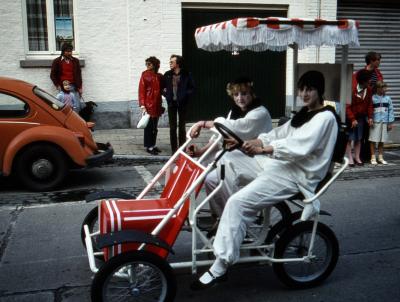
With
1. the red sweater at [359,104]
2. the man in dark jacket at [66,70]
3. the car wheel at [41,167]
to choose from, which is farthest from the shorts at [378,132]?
the man in dark jacket at [66,70]

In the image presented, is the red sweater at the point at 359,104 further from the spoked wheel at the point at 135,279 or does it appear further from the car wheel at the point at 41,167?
the spoked wheel at the point at 135,279

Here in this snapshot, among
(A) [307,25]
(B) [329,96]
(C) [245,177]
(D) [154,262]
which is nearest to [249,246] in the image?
(C) [245,177]

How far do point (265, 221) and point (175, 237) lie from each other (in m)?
0.82

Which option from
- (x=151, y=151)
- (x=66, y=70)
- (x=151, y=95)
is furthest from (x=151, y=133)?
(x=66, y=70)

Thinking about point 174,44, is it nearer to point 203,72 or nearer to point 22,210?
point 203,72

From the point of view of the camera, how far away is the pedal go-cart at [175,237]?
3.62 meters

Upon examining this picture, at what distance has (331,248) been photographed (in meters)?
4.30

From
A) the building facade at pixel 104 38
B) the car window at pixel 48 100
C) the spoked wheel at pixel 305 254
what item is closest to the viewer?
the spoked wheel at pixel 305 254

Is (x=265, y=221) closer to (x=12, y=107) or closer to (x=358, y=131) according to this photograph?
(x=12, y=107)

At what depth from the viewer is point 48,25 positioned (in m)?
12.5

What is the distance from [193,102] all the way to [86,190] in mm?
6594

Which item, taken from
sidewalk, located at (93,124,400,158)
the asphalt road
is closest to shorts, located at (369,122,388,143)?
the asphalt road

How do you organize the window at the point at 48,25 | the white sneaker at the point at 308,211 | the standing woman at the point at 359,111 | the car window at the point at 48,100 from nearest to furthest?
the white sneaker at the point at 308,211 < the car window at the point at 48,100 < the standing woman at the point at 359,111 < the window at the point at 48,25

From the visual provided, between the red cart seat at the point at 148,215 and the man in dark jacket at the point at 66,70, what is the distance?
794 cm
